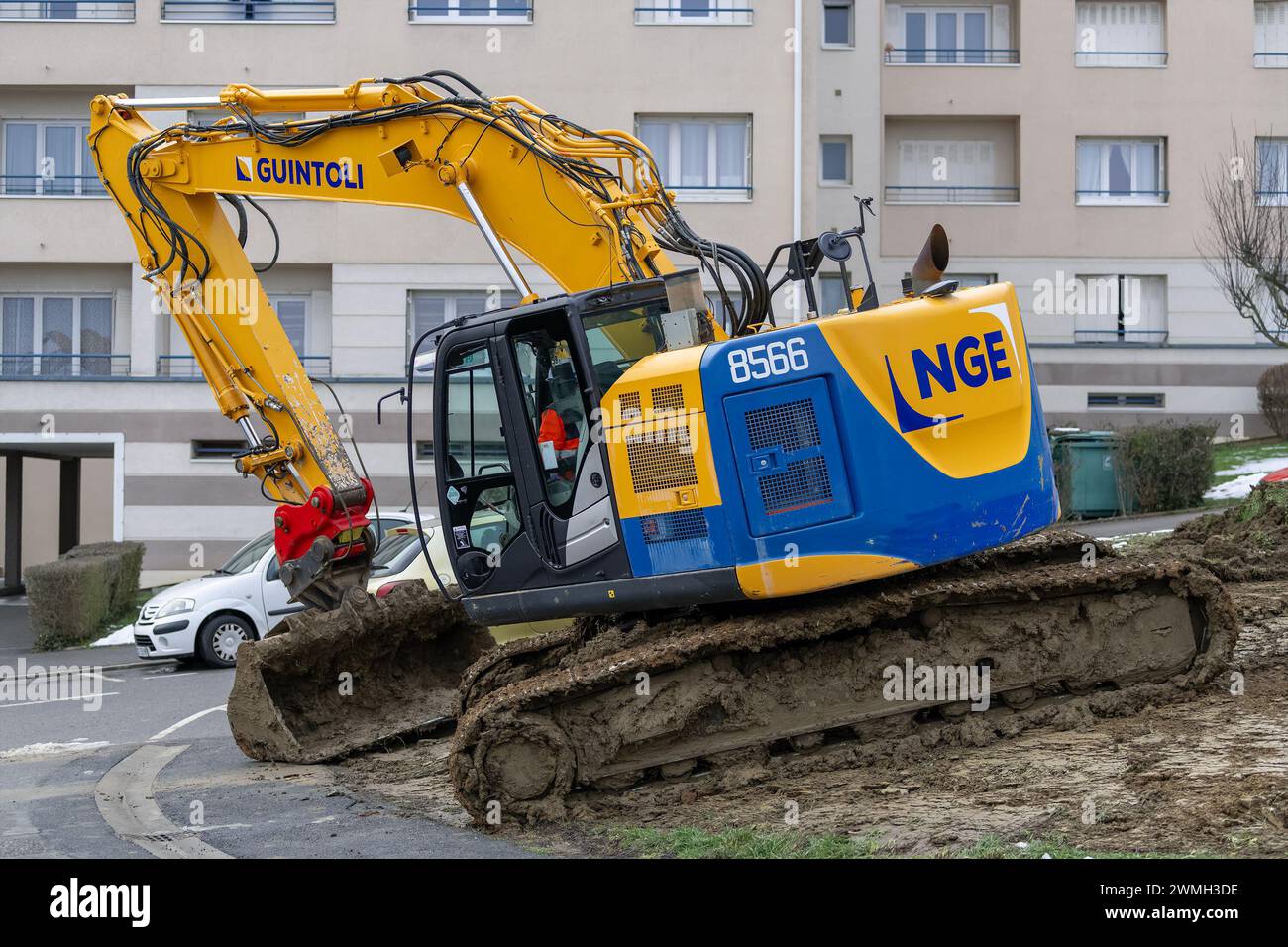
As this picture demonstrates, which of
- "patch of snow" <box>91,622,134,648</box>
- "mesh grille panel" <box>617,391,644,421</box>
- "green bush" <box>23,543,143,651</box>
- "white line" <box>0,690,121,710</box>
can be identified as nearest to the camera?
"mesh grille panel" <box>617,391,644,421</box>

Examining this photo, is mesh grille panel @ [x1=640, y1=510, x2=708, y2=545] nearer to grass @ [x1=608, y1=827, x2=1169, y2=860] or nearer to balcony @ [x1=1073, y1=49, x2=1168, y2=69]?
grass @ [x1=608, y1=827, x2=1169, y2=860]

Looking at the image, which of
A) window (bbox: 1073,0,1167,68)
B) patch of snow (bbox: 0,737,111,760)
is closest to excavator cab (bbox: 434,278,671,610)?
patch of snow (bbox: 0,737,111,760)

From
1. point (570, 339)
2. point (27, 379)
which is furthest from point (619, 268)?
point (27, 379)

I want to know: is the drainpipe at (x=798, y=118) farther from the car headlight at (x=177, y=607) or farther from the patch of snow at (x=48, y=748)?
the patch of snow at (x=48, y=748)

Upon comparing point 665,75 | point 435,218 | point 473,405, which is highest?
point 665,75

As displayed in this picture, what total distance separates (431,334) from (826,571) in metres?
2.87

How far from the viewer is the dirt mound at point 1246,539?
470 inches

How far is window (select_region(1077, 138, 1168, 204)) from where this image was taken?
29281mm

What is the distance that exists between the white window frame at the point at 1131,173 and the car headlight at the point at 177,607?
2110 centimetres

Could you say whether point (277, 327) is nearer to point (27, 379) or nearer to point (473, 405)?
point (473, 405)

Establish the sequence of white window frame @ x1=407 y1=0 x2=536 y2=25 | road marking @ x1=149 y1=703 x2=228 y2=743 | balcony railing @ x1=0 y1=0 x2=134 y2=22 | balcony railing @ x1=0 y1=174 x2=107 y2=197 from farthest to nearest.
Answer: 1. balcony railing @ x1=0 y1=174 x2=107 y2=197
2. balcony railing @ x1=0 y1=0 x2=134 y2=22
3. white window frame @ x1=407 y1=0 x2=536 y2=25
4. road marking @ x1=149 y1=703 x2=228 y2=743

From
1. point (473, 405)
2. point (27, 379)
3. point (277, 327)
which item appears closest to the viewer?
point (473, 405)

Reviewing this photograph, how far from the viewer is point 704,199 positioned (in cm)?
2355

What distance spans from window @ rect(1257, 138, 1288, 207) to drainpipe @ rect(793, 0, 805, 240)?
958cm
